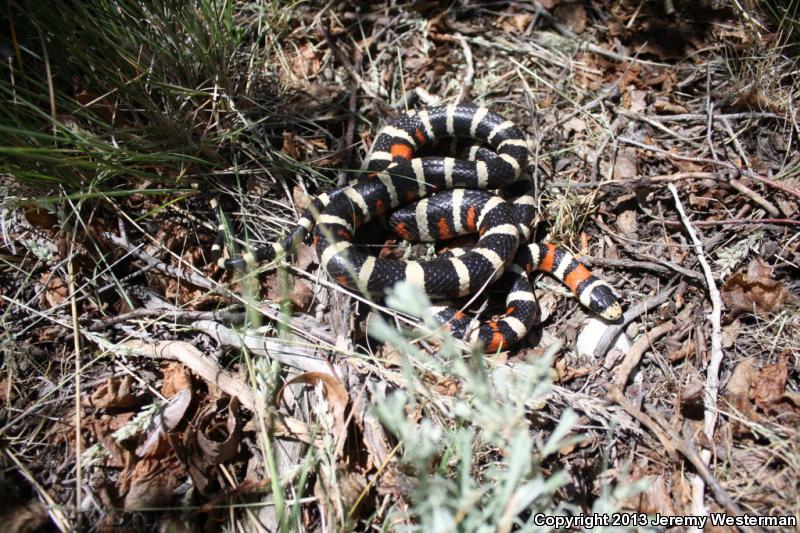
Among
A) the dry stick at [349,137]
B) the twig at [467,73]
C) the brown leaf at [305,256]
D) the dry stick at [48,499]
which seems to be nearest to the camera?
the dry stick at [48,499]

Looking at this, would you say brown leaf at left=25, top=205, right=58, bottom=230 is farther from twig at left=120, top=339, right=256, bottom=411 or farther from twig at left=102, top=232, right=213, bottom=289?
twig at left=120, top=339, right=256, bottom=411

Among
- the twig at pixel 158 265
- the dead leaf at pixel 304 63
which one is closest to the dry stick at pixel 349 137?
the dead leaf at pixel 304 63

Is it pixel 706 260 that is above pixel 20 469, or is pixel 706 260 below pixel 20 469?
below

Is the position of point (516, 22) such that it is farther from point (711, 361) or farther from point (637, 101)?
point (711, 361)

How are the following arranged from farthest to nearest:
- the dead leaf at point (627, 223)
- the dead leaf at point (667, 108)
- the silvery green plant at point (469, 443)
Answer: the dead leaf at point (667, 108) < the dead leaf at point (627, 223) < the silvery green plant at point (469, 443)

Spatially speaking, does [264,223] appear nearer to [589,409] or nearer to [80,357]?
[80,357]

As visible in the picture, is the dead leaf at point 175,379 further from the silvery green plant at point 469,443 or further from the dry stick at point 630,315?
the dry stick at point 630,315

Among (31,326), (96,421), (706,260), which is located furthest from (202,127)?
(706,260)
